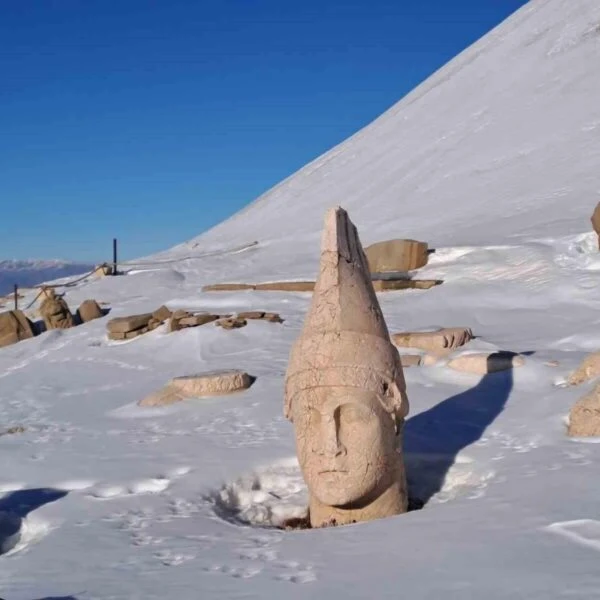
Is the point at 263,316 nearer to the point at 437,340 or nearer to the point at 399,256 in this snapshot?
the point at 437,340

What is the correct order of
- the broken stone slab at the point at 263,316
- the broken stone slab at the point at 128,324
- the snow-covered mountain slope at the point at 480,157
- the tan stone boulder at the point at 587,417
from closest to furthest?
the tan stone boulder at the point at 587,417 → the broken stone slab at the point at 263,316 → the broken stone slab at the point at 128,324 → the snow-covered mountain slope at the point at 480,157

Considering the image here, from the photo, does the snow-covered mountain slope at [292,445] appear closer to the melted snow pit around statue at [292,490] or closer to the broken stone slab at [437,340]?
the melted snow pit around statue at [292,490]

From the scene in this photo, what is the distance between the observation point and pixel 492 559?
4.31 metres

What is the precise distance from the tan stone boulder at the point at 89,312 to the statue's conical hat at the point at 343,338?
38.0 feet

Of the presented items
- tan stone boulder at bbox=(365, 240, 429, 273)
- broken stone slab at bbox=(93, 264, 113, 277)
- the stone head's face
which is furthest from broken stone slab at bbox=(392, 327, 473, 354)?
broken stone slab at bbox=(93, 264, 113, 277)

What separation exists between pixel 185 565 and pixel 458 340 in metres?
6.53

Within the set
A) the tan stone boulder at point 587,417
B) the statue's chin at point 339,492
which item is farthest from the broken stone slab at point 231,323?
the statue's chin at point 339,492

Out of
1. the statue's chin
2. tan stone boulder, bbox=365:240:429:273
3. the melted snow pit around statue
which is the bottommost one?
the melted snow pit around statue

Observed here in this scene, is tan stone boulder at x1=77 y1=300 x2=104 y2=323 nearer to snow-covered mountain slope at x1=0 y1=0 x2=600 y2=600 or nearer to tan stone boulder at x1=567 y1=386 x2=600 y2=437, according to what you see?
snow-covered mountain slope at x1=0 y1=0 x2=600 y2=600

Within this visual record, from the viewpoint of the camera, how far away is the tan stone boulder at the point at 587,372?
A: 8.34m

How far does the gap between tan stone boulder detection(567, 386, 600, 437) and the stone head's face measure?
6.13ft

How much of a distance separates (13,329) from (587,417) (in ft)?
41.1

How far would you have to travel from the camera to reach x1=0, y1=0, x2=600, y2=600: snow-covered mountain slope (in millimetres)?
4453

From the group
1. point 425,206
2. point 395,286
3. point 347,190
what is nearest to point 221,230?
point 347,190
